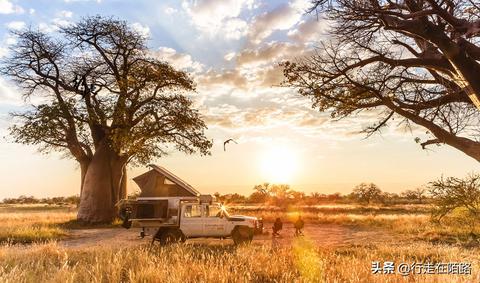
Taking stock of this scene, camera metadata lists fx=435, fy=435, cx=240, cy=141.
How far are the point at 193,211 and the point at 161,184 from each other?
226 inches

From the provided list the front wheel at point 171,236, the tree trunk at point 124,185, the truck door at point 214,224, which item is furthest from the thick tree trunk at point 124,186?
the truck door at point 214,224

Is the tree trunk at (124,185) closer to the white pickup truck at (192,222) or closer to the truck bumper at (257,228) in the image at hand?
the white pickup truck at (192,222)

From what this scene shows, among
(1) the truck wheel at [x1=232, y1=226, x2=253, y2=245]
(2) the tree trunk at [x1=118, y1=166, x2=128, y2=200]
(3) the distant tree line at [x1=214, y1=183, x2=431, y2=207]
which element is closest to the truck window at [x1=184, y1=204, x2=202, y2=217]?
(1) the truck wheel at [x1=232, y1=226, x2=253, y2=245]

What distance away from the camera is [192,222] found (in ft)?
57.7

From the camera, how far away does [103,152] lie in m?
28.5

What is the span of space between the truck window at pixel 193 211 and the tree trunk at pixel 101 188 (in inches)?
495

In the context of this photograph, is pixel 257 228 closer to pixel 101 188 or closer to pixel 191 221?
pixel 191 221

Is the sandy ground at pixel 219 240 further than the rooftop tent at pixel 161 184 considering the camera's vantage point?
No

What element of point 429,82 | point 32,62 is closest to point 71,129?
point 32,62

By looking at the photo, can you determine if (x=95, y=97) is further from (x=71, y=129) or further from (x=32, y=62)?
(x=32, y=62)

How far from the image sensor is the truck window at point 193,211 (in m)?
17.7

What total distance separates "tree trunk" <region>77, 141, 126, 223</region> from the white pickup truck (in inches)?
436

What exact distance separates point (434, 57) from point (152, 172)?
15.2 metres

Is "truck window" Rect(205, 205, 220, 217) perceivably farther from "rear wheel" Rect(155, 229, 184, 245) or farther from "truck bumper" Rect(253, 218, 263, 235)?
"truck bumper" Rect(253, 218, 263, 235)
